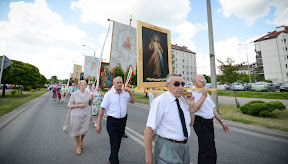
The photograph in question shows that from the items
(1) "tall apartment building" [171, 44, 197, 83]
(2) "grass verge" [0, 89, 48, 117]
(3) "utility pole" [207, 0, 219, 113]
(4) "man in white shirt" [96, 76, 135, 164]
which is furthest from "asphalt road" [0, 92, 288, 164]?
(1) "tall apartment building" [171, 44, 197, 83]

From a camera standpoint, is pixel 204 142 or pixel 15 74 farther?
pixel 15 74

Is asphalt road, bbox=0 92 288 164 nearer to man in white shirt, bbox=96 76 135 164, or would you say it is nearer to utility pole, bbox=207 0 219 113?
man in white shirt, bbox=96 76 135 164

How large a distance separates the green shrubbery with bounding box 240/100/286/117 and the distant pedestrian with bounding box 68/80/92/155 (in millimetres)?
8342

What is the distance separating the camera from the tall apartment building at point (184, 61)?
58341 mm

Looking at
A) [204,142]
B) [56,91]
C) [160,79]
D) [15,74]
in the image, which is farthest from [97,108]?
[15,74]

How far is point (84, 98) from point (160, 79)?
2.15m

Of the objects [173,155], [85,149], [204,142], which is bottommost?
[85,149]

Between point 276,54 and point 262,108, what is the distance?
153ft

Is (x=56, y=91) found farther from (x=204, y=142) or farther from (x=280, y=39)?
(x=280, y=39)

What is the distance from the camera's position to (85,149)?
11.7 feet

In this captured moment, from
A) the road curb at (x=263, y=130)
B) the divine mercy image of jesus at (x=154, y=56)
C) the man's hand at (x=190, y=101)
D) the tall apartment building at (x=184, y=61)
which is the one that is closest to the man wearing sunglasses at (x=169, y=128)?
the man's hand at (x=190, y=101)

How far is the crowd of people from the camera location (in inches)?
58.2

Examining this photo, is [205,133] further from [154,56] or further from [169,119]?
[154,56]

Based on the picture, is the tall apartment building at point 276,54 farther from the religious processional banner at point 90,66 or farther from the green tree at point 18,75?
the green tree at point 18,75
